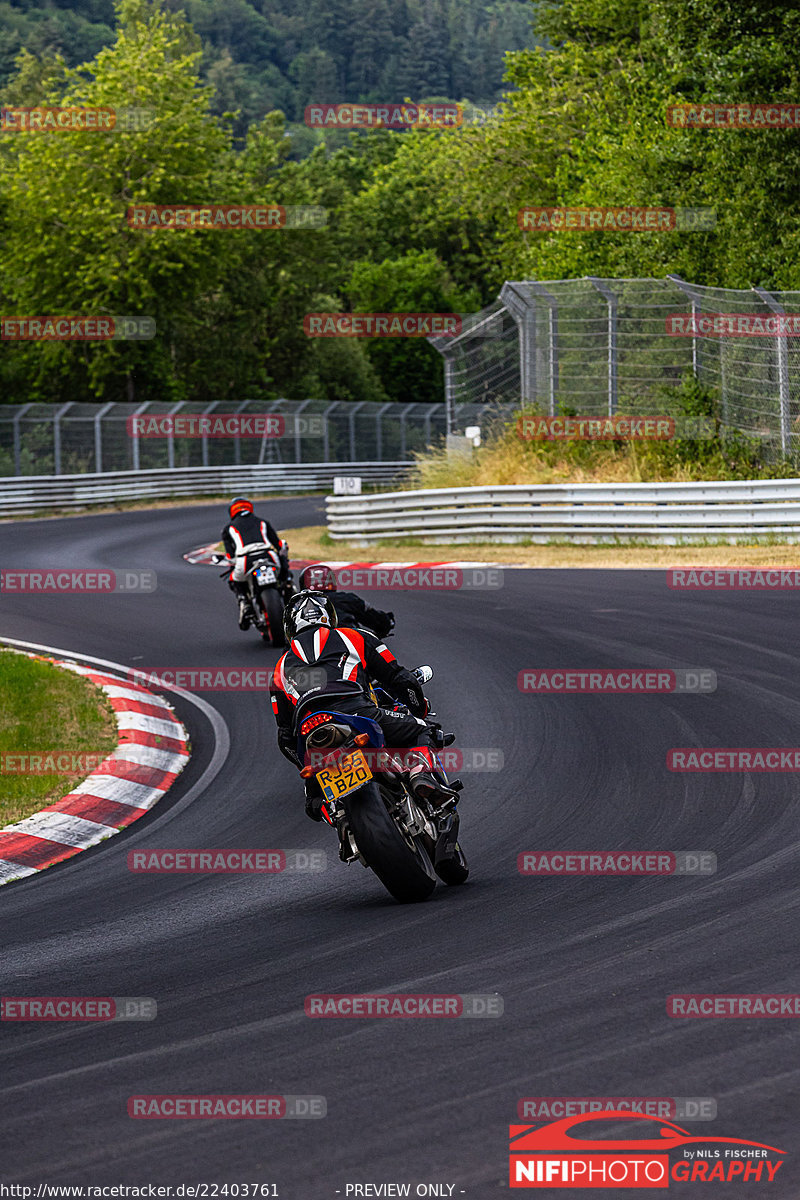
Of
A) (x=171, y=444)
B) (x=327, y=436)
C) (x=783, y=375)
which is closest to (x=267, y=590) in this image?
(x=783, y=375)

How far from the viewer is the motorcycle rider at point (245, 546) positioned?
14586 mm

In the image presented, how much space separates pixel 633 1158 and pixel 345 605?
4.08 metres

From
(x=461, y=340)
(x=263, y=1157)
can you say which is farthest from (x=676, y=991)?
(x=461, y=340)

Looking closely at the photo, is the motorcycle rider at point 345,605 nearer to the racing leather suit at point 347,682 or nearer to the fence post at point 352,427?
the racing leather suit at point 347,682

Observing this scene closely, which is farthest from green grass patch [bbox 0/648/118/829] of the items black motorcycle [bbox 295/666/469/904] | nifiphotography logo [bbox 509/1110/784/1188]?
nifiphotography logo [bbox 509/1110/784/1188]

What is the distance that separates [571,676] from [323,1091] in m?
7.62

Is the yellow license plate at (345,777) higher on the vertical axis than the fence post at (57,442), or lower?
lower

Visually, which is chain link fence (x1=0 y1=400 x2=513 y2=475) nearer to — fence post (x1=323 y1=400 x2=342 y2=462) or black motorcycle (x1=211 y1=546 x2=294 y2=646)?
fence post (x1=323 y1=400 x2=342 y2=462)

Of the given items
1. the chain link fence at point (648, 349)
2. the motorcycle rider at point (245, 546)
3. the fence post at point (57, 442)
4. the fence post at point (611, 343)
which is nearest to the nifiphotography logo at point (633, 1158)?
the motorcycle rider at point (245, 546)

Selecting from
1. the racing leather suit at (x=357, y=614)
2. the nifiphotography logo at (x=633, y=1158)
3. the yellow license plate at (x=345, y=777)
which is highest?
the racing leather suit at (x=357, y=614)

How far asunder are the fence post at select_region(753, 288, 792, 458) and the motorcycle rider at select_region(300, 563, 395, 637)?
12.6 m

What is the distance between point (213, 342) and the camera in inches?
2116

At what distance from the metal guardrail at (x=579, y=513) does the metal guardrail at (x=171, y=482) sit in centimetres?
1334

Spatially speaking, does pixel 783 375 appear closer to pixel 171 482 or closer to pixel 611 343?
pixel 611 343
